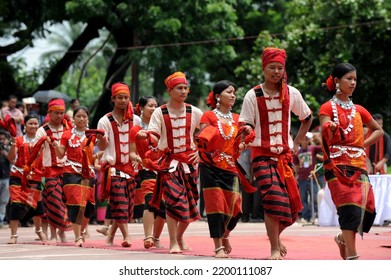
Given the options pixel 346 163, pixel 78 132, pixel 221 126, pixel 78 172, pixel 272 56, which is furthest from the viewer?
pixel 78 132

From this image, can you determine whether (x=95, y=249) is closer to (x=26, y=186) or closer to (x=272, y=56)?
(x=26, y=186)

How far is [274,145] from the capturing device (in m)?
10.8

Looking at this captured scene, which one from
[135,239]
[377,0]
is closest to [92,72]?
[377,0]

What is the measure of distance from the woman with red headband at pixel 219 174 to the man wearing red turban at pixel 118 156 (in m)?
2.29

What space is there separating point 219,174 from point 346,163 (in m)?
1.78

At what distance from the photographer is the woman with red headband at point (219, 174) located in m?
11.6

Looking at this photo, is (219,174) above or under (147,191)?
above

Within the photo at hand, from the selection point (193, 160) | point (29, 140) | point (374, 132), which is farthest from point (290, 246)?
point (29, 140)

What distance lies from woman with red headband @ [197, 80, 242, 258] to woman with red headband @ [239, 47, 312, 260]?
87 centimetres

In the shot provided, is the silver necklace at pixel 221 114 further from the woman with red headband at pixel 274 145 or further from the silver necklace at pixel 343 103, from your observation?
the silver necklace at pixel 343 103

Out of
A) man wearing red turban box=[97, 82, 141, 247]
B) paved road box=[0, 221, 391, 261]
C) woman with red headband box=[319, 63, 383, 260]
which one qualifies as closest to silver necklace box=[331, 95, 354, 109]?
woman with red headband box=[319, 63, 383, 260]

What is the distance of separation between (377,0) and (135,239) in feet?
45.8

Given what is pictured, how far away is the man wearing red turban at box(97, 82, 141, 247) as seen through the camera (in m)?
13.9
